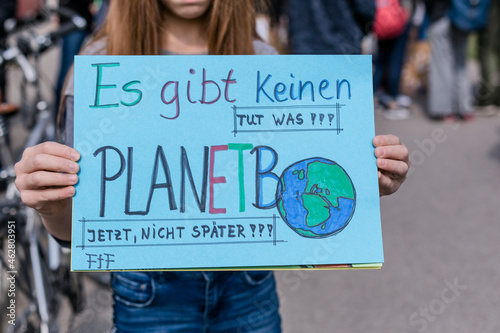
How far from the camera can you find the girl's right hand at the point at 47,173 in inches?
45.1

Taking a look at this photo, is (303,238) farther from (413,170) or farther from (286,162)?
(413,170)

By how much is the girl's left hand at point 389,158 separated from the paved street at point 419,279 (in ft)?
5.72

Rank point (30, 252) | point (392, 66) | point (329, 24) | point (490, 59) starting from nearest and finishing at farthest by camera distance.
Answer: point (30, 252)
point (329, 24)
point (490, 59)
point (392, 66)

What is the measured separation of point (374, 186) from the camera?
1.21 m

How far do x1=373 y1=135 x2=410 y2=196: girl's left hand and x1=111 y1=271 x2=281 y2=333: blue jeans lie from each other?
0.40 m

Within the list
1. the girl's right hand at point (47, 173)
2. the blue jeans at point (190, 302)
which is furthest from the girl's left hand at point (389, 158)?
the girl's right hand at point (47, 173)

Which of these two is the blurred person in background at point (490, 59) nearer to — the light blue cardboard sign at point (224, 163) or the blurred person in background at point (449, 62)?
the blurred person in background at point (449, 62)

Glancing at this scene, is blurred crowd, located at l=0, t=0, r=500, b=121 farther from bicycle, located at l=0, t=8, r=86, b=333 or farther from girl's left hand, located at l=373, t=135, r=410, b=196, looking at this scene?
girl's left hand, located at l=373, t=135, r=410, b=196

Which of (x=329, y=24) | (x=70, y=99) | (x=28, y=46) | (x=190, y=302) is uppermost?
(x=329, y=24)

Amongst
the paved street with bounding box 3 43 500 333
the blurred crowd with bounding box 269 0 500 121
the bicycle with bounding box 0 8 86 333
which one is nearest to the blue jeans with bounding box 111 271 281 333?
the bicycle with bounding box 0 8 86 333

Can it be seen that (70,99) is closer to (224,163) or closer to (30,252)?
(224,163)

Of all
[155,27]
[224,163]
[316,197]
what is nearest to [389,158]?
[316,197]

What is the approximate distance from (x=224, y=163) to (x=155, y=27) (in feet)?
1.48

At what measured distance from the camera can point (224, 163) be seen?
3.93ft
